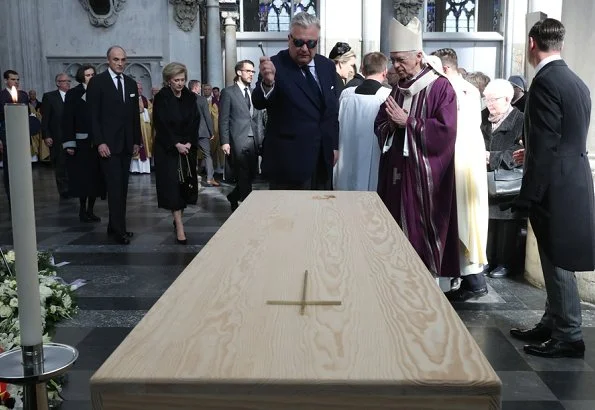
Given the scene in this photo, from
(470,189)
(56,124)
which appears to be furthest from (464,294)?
(56,124)

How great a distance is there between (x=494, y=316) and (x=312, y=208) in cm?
204

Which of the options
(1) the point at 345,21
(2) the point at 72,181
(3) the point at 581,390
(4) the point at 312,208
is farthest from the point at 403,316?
→ (1) the point at 345,21

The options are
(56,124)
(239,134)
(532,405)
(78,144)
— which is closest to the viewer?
(532,405)

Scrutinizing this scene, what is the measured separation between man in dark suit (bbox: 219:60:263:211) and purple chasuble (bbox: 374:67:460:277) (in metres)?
3.37

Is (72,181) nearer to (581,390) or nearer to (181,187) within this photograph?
(181,187)

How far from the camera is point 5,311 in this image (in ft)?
11.3

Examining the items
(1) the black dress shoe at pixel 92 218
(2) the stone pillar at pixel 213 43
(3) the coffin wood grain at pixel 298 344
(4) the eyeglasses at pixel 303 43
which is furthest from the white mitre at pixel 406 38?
(2) the stone pillar at pixel 213 43

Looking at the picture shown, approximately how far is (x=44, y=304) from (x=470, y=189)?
9.21 feet

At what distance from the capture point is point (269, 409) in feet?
3.62

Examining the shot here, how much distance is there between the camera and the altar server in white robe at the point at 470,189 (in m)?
4.43

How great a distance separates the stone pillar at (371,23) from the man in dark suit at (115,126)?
34.1 ft

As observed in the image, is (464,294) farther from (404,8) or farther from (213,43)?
(404,8)

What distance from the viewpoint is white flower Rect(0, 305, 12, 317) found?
11.2 feet

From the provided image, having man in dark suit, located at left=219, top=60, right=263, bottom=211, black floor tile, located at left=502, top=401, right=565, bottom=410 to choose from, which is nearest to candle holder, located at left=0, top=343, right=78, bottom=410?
black floor tile, located at left=502, top=401, right=565, bottom=410
